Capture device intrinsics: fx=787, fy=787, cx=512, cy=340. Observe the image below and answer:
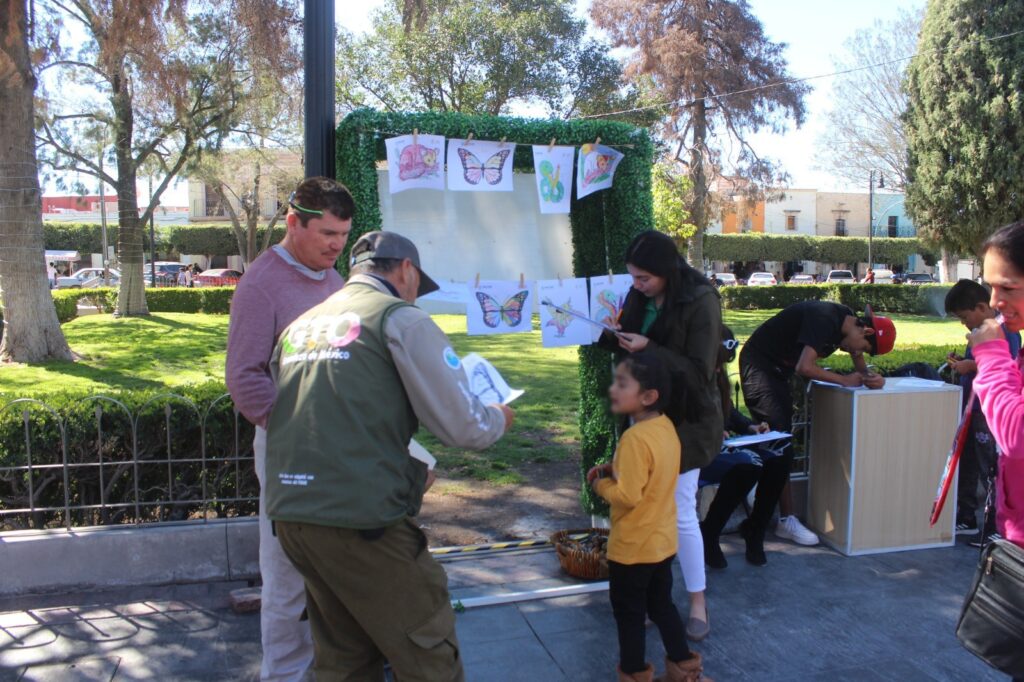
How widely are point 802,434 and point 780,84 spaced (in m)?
28.2

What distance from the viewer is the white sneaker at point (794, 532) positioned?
490 centimetres

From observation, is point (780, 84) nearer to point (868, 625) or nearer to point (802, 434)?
point (802, 434)

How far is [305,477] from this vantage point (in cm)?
210

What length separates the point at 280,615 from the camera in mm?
3000

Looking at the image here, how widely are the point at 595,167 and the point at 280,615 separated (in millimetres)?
3056

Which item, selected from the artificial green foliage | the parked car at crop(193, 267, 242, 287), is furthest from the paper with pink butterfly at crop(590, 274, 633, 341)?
the parked car at crop(193, 267, 242, 287)

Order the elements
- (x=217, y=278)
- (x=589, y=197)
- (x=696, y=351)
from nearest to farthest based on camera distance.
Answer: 1. (x=696, y=351)
2. (x=589, y=197)
3. (x=217, y=278)

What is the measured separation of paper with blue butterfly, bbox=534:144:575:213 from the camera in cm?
464

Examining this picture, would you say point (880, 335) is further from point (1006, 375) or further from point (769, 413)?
point (1006, 375)

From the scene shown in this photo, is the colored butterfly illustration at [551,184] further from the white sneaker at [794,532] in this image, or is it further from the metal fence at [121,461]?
the white sneaker at [794,532]

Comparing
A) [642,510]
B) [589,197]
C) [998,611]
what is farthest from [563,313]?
[998,611]

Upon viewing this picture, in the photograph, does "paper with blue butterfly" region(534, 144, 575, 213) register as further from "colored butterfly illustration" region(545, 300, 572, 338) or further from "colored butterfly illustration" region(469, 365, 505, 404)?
"colored butterfly illustration" region(469, 365, 505, 404)

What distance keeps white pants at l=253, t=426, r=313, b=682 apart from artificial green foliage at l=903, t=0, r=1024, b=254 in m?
23.2

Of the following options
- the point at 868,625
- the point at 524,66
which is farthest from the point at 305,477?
the point at 524,66
